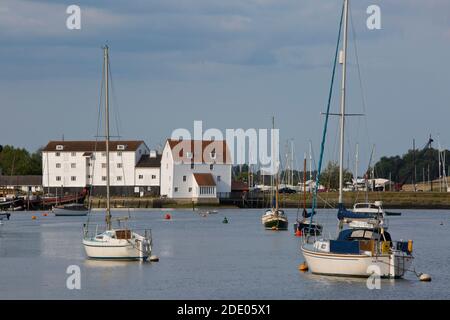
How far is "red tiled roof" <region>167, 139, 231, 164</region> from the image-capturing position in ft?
522

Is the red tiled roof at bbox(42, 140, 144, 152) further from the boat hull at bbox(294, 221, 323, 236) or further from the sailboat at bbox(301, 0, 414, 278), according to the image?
the sailboat at bbox(301, 0, 414, 278)

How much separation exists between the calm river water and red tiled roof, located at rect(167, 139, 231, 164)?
74.1 meters

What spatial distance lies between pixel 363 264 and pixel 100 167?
414 feet

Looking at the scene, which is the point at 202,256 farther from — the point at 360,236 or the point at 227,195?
the point at 227,195

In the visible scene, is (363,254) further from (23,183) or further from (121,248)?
(23,183)

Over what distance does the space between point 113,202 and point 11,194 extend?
3386 cm

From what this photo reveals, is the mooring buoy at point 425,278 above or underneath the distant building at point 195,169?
underneath

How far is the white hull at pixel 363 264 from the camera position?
44.9 m

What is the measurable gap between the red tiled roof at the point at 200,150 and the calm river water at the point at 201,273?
74061mm

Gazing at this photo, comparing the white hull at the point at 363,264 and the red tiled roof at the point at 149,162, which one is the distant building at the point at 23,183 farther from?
the white hull at the point at 363,264

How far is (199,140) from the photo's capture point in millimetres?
164875

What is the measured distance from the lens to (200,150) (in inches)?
6363

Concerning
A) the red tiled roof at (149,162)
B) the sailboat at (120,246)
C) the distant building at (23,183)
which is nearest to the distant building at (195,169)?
the red tiled roof at (149,162)
